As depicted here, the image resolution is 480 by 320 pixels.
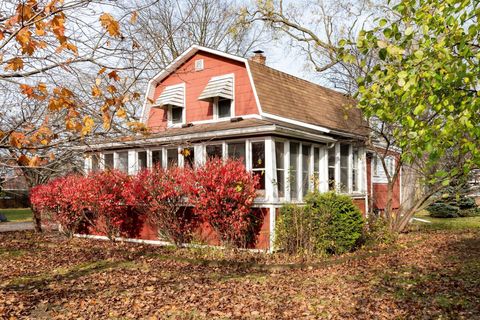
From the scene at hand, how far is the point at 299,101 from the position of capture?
16359 millimetres

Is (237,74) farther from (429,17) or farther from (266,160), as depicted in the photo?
(429,17)

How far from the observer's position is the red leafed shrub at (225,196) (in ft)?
38.2

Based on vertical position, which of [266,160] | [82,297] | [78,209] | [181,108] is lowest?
[82,297]

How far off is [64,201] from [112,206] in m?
2.21

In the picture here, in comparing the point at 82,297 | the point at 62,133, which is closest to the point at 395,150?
the point at 82,297

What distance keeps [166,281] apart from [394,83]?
636cm

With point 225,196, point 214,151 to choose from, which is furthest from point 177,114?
point 225,196

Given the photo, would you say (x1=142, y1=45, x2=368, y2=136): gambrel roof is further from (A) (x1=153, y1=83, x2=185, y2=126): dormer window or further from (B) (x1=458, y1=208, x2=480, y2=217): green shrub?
(B) (x1=458, y1=208, x2=480, y2=217): green shrub

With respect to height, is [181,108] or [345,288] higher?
[181,108]

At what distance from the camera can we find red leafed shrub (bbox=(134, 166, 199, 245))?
42.2 ft

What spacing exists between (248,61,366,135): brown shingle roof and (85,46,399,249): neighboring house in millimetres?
49

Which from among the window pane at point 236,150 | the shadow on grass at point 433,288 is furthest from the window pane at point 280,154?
the shadow on grass at point 433,288

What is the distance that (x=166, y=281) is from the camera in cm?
923

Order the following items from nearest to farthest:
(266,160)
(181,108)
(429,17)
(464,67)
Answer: (464,67), (429,17), (266,160), (181,108)
